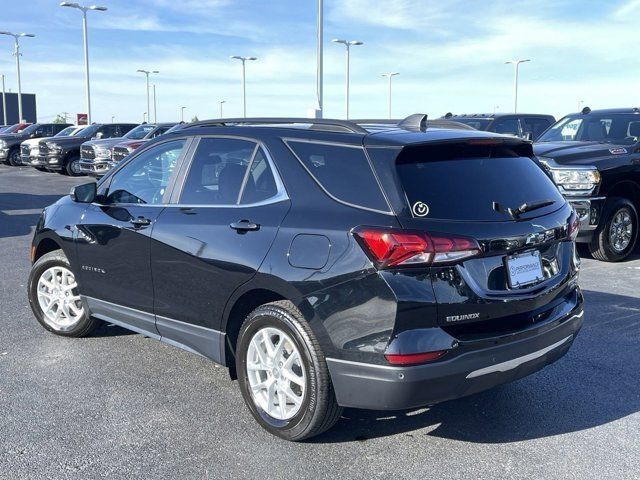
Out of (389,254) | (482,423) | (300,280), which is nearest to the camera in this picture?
(389,254)

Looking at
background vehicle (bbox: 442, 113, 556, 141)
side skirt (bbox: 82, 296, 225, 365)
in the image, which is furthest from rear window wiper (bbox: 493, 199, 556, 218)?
background vehicle (bbox: 442, 113, 556, 141)

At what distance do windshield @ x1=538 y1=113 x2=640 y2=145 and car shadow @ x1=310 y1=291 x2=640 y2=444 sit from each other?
5.21 metres

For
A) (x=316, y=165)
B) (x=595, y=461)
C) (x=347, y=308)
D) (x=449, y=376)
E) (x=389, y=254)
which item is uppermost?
(x=316, y=165)

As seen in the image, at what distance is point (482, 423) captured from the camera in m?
4.07

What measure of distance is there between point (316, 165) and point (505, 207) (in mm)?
1021

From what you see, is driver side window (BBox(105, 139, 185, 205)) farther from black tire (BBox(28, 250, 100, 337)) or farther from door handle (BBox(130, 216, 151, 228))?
black tire (BBox(28, 250, 100, 337))

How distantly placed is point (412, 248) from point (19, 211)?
12620mm

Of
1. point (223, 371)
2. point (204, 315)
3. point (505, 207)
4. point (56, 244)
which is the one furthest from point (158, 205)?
point (505, 207)

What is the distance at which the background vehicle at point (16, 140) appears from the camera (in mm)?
28188

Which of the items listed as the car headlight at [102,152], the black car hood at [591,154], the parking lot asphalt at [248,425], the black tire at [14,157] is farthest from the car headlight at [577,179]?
the black tire at [14,157]

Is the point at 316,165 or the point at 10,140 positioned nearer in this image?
the point at 316,165

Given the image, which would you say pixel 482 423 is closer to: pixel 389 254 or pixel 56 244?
pixel 389 254

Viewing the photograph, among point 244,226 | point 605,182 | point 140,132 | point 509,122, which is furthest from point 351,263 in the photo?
point 140,132

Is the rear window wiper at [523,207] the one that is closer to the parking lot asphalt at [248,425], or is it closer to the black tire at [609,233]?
the parking lot asphalt at [248,425]
